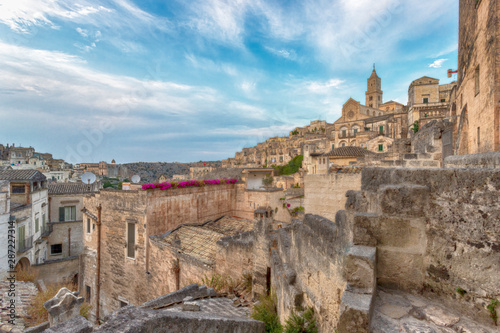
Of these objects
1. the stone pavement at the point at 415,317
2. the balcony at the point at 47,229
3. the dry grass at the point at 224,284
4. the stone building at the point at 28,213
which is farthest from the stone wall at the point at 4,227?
the stone pavement at the point at 415,317

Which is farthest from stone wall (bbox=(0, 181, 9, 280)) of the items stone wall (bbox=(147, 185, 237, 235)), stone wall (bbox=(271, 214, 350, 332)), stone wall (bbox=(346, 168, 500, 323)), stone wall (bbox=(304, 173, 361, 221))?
stone wall (bbox=(346, 168, 500, 323))

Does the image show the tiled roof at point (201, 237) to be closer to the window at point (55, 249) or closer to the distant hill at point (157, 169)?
the window at point (55, 249)

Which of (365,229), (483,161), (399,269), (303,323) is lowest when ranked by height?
(303,323)

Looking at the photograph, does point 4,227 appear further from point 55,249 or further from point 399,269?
point 399,269

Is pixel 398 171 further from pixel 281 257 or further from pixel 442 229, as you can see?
pixel 281 257

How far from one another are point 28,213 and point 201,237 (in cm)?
1596

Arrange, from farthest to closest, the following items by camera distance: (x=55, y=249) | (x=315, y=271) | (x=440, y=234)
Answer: (x=55, y=249)
(x=315, y=271)
(x=440, y=234)

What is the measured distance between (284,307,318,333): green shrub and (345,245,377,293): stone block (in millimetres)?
1605

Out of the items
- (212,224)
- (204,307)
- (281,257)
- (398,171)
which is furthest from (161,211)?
(398,171)

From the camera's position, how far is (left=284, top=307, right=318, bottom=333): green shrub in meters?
3.69

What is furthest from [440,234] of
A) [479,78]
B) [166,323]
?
[479,78]

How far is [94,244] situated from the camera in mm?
14203

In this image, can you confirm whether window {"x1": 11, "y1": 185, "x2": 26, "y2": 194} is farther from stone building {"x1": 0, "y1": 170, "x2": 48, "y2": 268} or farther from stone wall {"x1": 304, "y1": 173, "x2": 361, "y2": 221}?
stone wall {"x1": 304, "y1": 173, "x2": 361, "y2": 221}

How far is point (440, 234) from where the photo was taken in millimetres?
2598
